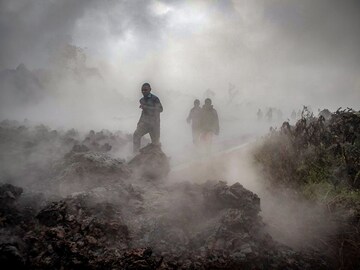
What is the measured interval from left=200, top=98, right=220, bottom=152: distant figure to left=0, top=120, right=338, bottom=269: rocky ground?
20.1 ft

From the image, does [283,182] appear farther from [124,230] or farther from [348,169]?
[124,230]

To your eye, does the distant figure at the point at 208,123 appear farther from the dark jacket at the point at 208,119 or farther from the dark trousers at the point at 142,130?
the dark trousers at the point at 142,130

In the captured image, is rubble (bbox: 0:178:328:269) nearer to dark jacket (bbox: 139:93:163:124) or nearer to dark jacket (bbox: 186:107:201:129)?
dark jacket (bbox: 139:93:163:124)

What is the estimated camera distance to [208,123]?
12016 mm

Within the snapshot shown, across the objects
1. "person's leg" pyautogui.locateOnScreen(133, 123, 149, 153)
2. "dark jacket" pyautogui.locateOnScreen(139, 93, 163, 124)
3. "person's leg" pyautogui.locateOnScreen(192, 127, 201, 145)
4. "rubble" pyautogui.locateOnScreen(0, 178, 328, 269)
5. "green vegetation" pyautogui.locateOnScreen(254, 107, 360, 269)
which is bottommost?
"rubble" pyautogui.locateOnScreen(0, 178, 328, 269)

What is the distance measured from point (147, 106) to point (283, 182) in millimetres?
4590

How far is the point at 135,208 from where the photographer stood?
533 cm

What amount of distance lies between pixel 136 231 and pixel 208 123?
782 centimetres

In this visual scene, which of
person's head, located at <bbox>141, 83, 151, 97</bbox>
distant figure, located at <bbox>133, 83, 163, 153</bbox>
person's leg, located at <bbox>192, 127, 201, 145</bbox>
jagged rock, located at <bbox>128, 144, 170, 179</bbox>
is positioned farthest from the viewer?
person's leg, located at <bbox>192, 127, 201, 145</bbox>

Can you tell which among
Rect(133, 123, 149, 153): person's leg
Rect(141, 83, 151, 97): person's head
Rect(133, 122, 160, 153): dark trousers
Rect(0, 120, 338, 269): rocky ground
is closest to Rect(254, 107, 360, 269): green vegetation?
Rect(0, 120, 338, 269): rocky ground

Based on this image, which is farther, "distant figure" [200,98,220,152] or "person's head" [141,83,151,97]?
"distant figure" [200,98,220,152]

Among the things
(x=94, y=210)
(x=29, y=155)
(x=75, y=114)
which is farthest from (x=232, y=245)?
(x=75, y=114)

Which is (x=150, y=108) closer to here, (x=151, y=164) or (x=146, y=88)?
(x=146, y=88)

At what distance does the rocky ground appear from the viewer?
3768mm
